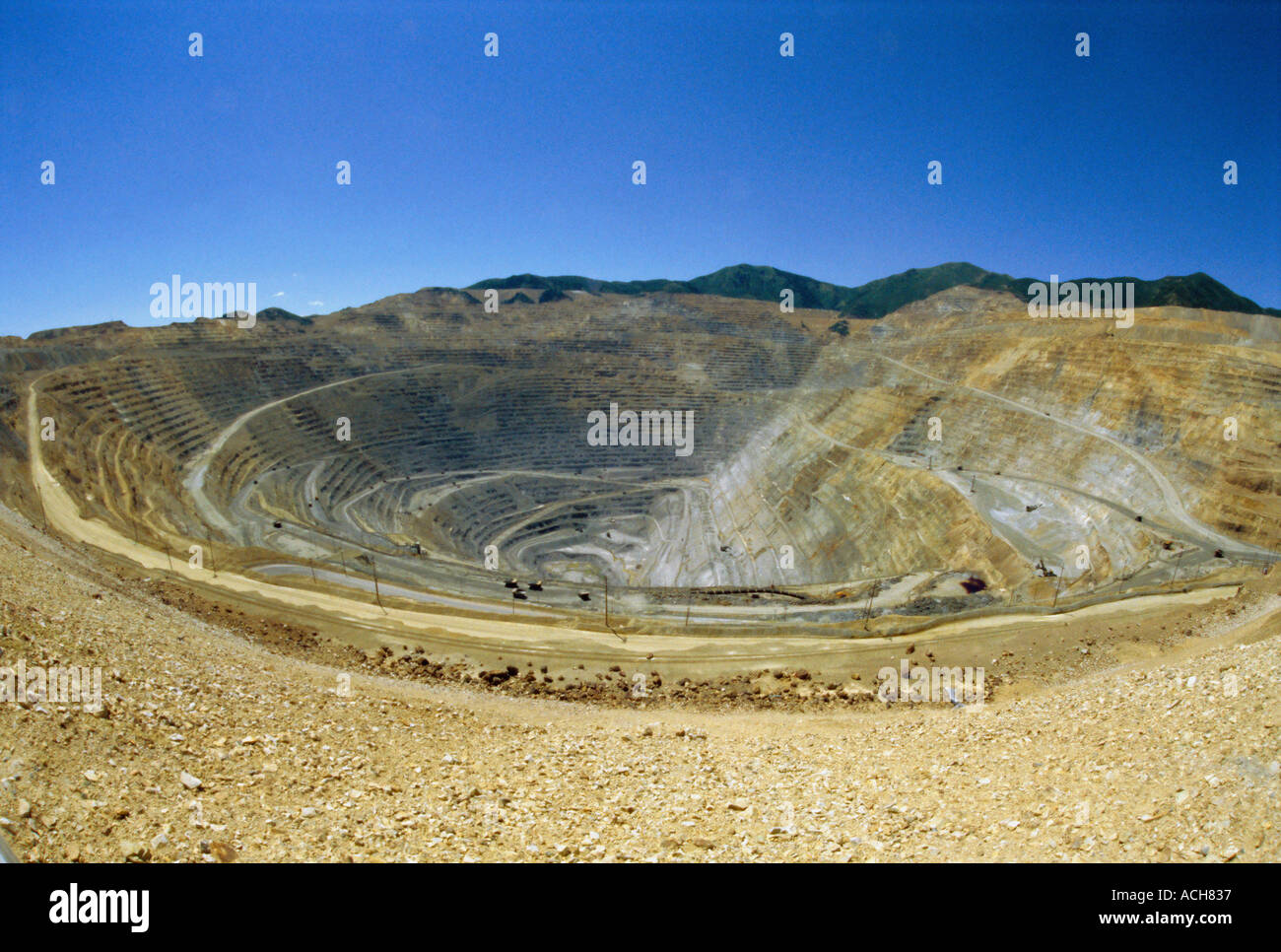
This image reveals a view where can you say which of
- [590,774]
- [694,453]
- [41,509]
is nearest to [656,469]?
[694,453]

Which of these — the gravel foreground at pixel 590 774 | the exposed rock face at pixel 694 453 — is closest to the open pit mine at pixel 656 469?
the exposed rock face at pixel 694 453

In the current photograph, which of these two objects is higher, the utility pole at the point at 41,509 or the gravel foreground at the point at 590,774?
the utility pole at the point at 41,509

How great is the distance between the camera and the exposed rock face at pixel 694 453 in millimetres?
38094

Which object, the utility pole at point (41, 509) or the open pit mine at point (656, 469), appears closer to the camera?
the utility pole at point (41, 509)

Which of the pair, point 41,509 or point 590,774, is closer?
point 590,774

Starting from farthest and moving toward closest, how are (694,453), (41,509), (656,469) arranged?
1. (694,453)
2. (656,469)
3. (41,509)

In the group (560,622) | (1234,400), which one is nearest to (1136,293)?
(1234,400)

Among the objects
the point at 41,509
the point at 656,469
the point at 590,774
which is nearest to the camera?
the point at 590,774

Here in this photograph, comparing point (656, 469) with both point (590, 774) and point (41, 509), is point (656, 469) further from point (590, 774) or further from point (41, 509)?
point (590, 774)

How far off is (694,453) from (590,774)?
7596cm

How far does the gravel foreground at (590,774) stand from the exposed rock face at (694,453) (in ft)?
51.1

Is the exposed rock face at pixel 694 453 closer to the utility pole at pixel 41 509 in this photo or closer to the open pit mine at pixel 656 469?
the open pit mine at pixel 656 469

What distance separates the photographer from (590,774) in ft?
39.4
